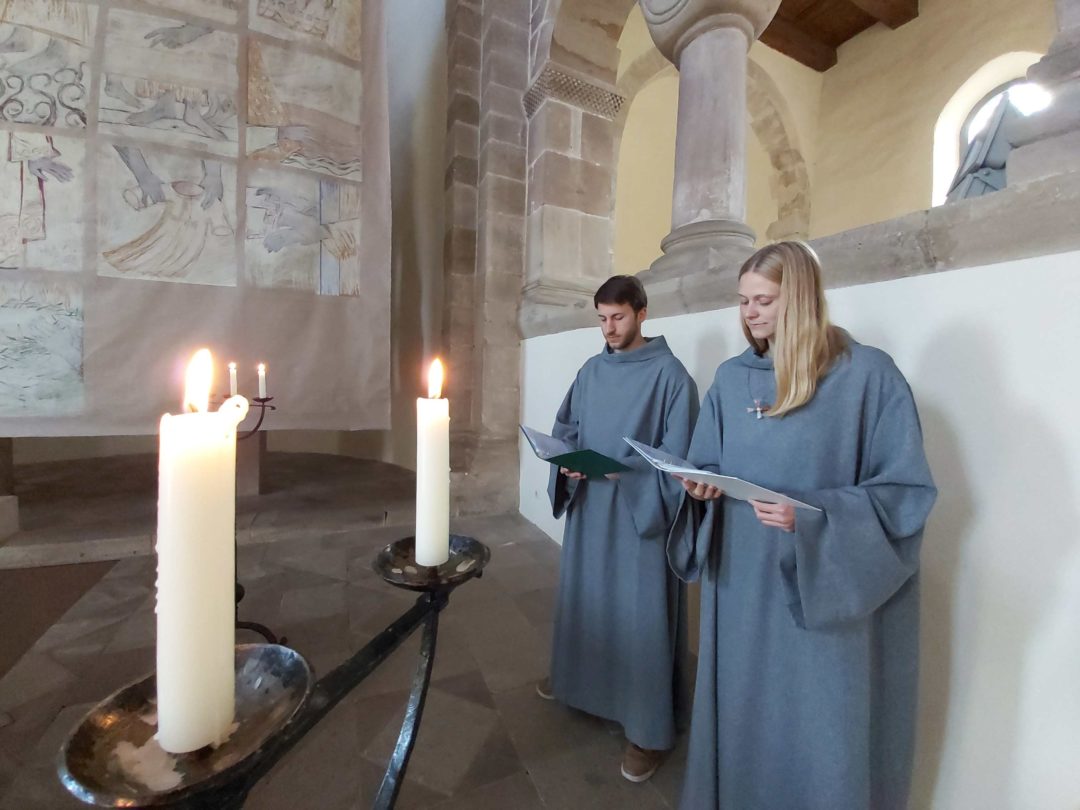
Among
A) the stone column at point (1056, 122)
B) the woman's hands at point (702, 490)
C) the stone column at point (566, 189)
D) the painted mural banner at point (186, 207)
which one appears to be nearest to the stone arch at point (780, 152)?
the stone column at point (566, 189)

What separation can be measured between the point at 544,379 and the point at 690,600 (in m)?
1.83

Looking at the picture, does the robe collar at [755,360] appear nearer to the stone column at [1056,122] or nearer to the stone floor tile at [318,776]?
the stone column at [1056,122]

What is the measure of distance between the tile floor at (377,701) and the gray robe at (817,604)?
0.47 metres

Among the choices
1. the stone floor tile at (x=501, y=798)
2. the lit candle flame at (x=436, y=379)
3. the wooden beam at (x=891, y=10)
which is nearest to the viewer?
the lit candle flame at (x=436, y=379)

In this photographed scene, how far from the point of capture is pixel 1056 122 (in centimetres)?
102

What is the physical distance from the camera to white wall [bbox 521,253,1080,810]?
0.97 metres

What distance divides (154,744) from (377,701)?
1593mm

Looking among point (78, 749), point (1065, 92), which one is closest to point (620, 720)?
point (78, 749)

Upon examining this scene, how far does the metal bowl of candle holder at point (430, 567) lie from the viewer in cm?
71

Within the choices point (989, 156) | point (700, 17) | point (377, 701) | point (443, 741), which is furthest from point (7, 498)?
point (989, 156)

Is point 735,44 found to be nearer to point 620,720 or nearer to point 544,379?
point 544,379

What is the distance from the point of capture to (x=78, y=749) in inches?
14.7

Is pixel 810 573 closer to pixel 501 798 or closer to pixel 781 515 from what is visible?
pixel 781 515

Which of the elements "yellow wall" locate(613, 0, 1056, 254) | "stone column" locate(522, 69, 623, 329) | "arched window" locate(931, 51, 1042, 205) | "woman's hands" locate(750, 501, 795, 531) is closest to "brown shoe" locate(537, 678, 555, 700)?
"woman's hands" locate(750, 501, 795, 531)
